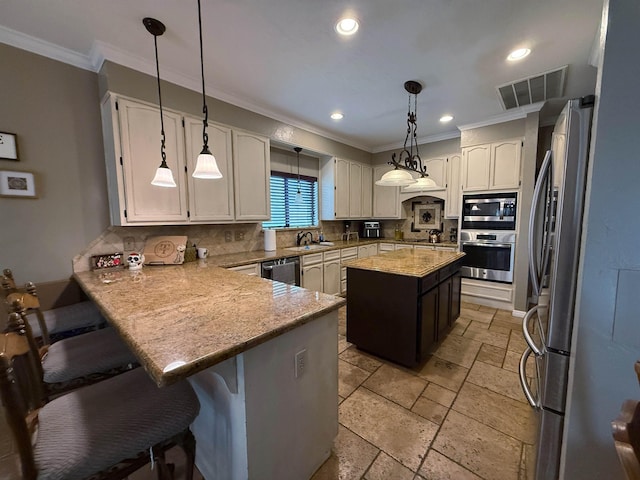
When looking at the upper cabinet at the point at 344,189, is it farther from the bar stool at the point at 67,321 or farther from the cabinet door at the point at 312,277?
the bar stool at the point at 67,321

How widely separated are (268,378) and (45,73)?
3031 mm

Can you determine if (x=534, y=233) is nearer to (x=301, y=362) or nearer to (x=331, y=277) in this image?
(x=301, y=362)

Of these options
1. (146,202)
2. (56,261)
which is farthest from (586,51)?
(56,261)

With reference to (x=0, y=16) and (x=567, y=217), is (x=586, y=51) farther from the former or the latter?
(x=0, y=16)

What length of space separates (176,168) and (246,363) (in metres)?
2.27

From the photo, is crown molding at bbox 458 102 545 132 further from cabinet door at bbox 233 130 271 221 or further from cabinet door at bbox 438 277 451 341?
cabinet door at bbox 233 130 271 221

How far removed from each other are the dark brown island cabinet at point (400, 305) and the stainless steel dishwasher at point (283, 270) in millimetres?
998

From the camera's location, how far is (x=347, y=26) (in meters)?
1.85

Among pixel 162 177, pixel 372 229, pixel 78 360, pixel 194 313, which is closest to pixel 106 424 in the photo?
pixel 194 313

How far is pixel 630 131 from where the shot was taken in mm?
856

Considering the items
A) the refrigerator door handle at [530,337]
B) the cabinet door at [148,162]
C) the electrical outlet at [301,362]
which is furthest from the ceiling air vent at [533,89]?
the cabinet door at [148,162]

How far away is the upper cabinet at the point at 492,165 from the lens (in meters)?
3.45

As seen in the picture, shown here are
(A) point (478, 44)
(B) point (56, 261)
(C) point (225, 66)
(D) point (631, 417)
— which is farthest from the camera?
(C) point (225, 66)

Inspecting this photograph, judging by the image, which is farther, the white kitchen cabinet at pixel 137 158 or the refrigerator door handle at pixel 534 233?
the white kitchen cabinet at pixel 137 158
